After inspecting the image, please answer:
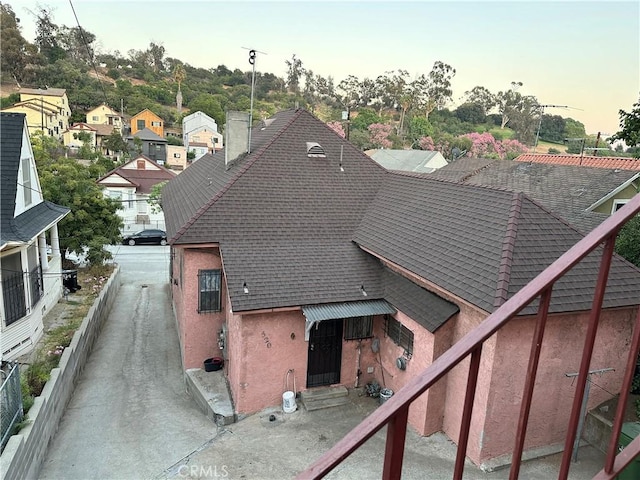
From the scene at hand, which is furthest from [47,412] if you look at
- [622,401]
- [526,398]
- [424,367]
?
[622,401]

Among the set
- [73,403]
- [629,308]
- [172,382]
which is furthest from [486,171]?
[73,403]

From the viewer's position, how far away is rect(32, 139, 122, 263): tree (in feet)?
60.7

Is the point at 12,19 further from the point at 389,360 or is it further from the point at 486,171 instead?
the point at 389,360

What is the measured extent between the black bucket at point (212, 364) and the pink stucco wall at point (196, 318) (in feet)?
0.65

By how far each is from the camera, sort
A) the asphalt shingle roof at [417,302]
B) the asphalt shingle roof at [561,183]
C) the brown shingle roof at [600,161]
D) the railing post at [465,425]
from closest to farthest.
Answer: the railing post at [465,425] → the asphalt shingle roof at [417,302] → the asphalt shingle roof at [561,183] → the brown shingle roof at [600,161]

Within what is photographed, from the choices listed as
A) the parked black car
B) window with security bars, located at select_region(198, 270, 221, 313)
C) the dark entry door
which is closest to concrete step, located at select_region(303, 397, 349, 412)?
the dark entry door

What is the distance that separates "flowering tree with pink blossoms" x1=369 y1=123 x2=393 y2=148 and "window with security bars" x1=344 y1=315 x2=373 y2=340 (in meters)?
56.6

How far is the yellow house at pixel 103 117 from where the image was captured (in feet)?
216

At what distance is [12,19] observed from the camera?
7481 cm

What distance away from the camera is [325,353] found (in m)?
11.5

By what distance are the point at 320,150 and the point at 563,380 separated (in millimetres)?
9479

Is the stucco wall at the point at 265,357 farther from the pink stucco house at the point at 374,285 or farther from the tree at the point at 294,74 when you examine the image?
the tree at the point at 294,74

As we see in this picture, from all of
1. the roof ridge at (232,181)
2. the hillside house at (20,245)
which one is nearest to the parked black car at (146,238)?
the hillside house at (20,245)

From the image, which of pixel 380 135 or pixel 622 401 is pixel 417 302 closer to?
pixel 622 401
